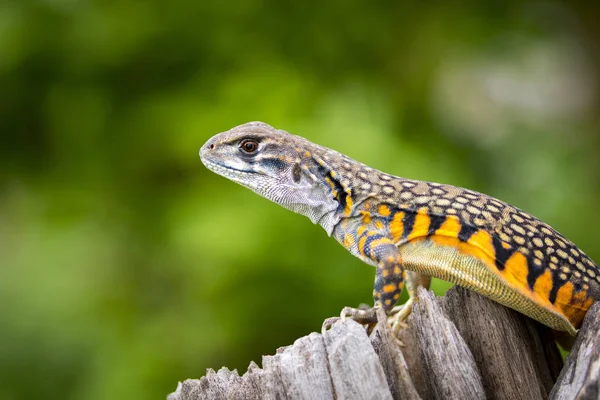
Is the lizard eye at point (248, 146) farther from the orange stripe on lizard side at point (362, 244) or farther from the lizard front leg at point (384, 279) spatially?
the lizard front leg at point (384, 279)

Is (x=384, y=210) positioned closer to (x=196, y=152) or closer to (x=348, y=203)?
(x=348, y=203)

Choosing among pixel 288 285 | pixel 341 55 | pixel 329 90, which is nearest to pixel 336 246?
pixel 288 285

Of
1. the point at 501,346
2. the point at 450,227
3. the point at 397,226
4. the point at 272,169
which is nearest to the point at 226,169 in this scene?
the point at 272,169

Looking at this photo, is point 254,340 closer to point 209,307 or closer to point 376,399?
point 209,307

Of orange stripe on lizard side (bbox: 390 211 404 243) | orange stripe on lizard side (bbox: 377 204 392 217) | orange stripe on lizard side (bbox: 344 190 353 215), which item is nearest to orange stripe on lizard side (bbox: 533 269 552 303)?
orange stripe on lizard side (bbox: 390 211 404 243)

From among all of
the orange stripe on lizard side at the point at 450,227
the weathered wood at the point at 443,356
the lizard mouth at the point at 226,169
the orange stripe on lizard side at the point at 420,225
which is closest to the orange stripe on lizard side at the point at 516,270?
the orange stripe on lizard side at the point at 450,227
